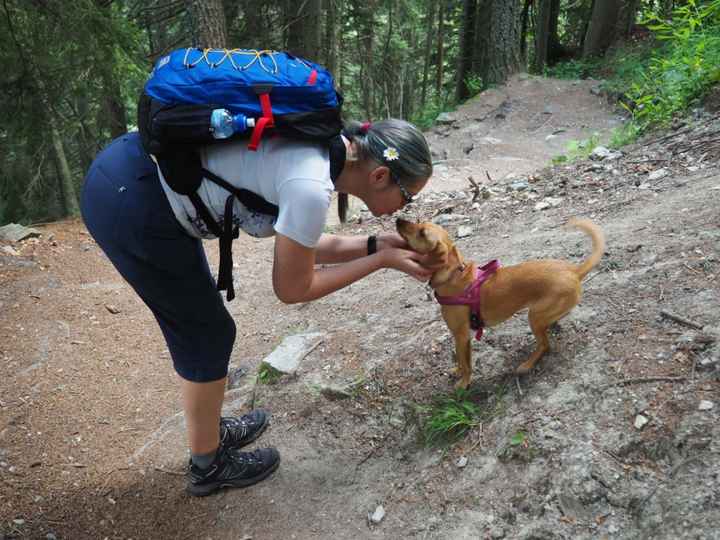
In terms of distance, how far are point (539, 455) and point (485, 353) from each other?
0.95 meters

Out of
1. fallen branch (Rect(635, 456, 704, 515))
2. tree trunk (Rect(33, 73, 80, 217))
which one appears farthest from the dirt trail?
tree trunk (Rect(33, 73, 80, 217))

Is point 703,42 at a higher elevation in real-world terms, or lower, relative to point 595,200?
higher

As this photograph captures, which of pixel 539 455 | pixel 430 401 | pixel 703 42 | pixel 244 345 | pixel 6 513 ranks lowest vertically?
pixel 244 345

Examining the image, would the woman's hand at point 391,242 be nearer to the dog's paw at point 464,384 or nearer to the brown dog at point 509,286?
the brown dog at point 509,286

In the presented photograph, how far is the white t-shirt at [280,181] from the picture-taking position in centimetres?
200

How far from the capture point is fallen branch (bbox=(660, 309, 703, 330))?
2703 mm

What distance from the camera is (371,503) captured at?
2.82 meters

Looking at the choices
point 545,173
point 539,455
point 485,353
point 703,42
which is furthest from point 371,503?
point 703,42

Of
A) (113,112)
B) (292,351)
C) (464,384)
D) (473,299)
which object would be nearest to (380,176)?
(473,299)

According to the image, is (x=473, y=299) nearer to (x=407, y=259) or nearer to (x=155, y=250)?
(x=407, y=259)

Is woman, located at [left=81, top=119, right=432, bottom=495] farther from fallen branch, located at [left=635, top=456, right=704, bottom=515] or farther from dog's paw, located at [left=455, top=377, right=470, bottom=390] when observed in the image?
fallen branch, located at [left=635, top=456, right=704, bottom=515]

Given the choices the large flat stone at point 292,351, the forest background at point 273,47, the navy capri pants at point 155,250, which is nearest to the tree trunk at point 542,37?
the forest background at point 273,47

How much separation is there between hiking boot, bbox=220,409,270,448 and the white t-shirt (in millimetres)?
1674

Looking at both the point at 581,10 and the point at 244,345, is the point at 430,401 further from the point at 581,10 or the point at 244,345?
the point at 581,10
